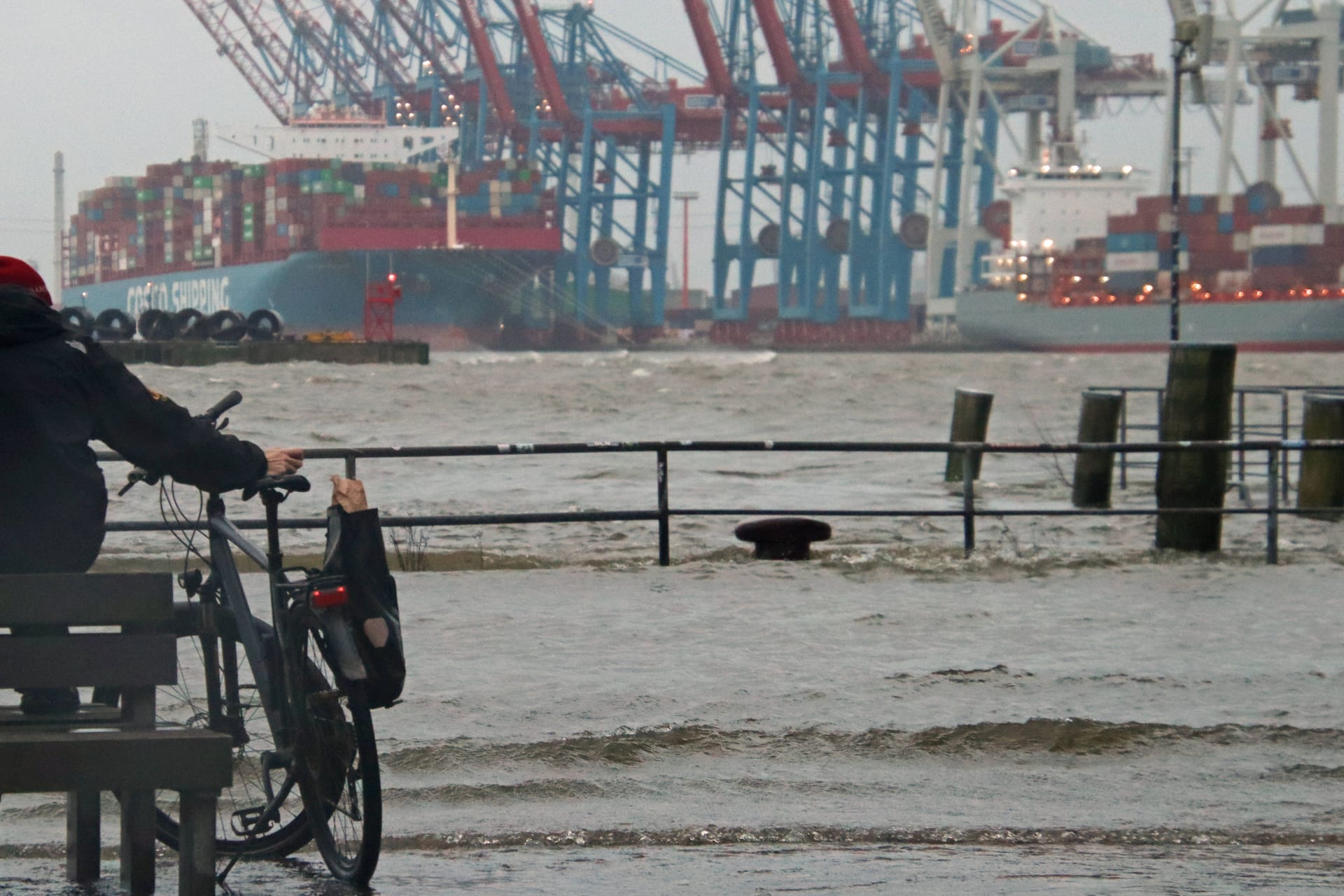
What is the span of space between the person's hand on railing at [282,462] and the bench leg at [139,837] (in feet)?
2.59

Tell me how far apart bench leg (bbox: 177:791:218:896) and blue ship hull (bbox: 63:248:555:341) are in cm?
9170

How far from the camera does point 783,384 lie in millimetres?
63562

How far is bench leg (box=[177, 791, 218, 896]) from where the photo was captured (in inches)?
151

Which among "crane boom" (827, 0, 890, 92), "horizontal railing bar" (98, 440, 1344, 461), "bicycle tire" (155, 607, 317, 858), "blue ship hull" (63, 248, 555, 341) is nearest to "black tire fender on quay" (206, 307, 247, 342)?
"blue ship hull" (63, 248, 555, 341)

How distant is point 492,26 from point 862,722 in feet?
329

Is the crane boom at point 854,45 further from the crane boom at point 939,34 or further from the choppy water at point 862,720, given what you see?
the choppy water at point 862,720

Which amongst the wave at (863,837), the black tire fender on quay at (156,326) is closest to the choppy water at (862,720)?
the wave at (863,837)

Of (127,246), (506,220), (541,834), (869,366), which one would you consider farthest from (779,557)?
(127,246)

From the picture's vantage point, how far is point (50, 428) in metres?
3.91

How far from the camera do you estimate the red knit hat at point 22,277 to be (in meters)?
3.95

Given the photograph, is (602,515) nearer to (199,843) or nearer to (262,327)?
(199,843)

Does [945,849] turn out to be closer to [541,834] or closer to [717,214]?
[541,834]

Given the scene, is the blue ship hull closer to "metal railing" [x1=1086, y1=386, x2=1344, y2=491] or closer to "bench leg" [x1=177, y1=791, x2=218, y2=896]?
"metal railing" [x1=1086, y1=386, x2=1344, y2=491]

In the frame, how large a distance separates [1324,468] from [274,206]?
8932cm
